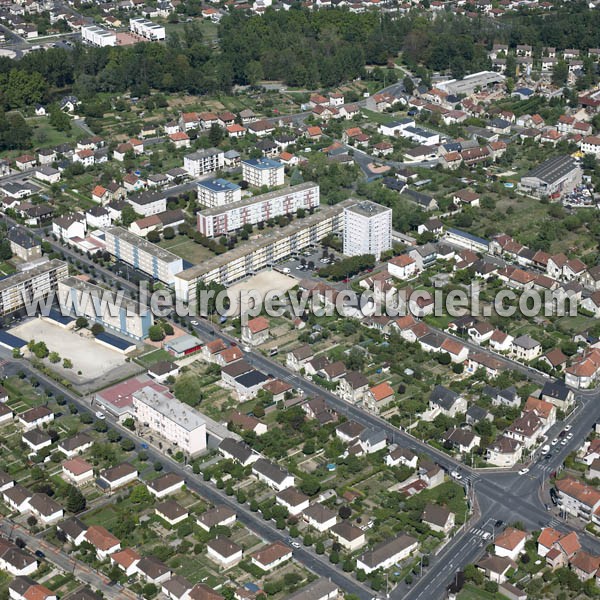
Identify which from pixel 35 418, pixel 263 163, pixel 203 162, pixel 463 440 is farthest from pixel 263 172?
pixel 463 440

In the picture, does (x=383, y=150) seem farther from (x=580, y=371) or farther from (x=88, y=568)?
(x=88, y=568)

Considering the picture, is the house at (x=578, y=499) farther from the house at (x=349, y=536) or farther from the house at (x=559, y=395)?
the house at (x=349, y=536)

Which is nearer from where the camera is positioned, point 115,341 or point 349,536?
point 349,536

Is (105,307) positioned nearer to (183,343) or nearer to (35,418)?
(183,343)

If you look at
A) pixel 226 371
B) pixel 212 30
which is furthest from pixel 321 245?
pixel 212 30

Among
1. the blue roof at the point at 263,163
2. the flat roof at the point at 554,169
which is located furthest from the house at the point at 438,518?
the blue roof at the point at 263,163

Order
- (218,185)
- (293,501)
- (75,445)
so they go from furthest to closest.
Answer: (218,185), (75,445), (293,501)

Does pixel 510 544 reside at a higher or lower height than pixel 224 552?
lower

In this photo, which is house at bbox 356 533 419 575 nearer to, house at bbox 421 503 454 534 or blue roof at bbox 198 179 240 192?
house at bbox 421 503 454 534
